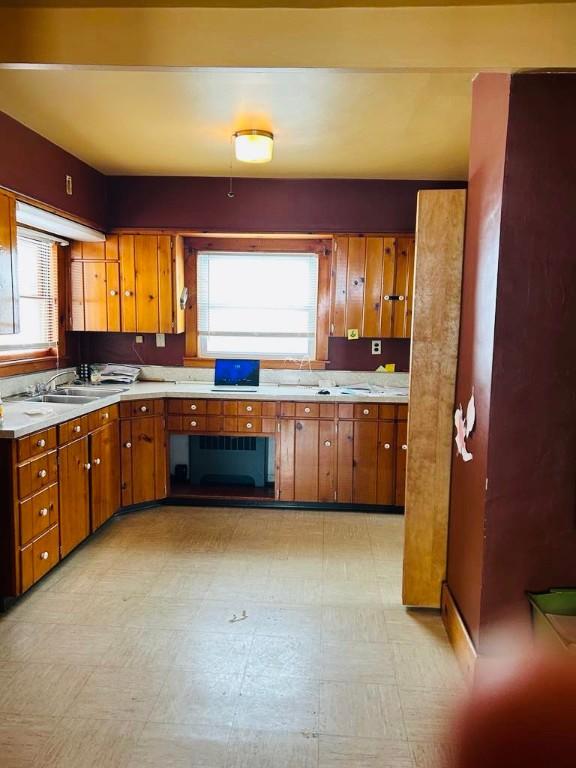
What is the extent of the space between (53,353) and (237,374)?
1465 mm

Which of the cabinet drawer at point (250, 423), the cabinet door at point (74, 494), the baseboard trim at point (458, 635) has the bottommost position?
A: the baseboard trim at point (458, 635)

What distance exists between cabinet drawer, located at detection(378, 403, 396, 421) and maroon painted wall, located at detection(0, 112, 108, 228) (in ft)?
8.49

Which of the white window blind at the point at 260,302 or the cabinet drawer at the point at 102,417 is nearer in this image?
the cabinet drawer at the point at 102,417

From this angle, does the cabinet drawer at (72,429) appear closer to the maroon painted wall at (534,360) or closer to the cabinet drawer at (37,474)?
the cabinet drawer at (37,474)

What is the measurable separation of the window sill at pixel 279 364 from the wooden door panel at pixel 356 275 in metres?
0.55

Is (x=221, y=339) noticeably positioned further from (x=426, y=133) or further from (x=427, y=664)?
(x=427, y=664)

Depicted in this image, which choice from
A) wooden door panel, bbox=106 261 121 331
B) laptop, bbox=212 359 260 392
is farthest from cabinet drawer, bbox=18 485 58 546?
wooden door panel, bbox=106 261 121 331

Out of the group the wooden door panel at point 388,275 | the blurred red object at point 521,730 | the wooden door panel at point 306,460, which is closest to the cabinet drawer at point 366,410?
the wooden door panel at point 306,460

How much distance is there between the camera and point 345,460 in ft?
13.6

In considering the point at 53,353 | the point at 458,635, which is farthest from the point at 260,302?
the point at 458,635

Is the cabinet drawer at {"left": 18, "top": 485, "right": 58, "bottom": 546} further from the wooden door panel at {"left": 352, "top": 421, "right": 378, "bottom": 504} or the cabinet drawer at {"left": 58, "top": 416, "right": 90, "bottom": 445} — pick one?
the wooden door panel at {"left": 352, "top": 421, "right": 378, "bottom": 504}

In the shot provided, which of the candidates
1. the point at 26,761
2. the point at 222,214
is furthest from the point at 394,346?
the point at 26,761

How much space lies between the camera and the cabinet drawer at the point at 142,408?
3979mm

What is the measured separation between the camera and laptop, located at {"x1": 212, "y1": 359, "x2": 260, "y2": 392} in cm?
446
